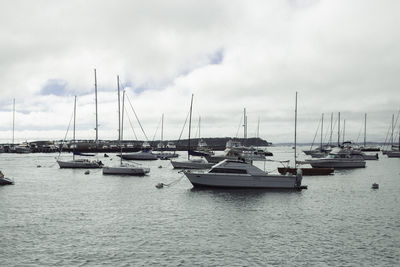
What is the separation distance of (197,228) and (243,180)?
19242mm

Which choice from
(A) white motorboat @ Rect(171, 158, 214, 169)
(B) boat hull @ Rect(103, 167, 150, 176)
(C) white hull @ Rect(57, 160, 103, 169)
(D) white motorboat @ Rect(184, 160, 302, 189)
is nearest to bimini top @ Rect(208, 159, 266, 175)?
(D) white motorboat @ Rect(184, 160, 302, 189)

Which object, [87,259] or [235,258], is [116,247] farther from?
[235,258]

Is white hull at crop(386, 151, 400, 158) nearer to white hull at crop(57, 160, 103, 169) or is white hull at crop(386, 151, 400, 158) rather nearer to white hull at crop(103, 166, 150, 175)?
white hull at crop(103, 166, 150, 175)

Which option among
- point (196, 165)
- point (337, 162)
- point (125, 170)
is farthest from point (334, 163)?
point (125, 170)

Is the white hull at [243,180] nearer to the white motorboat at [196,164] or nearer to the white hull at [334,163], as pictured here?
the white motorboat at [196,164]

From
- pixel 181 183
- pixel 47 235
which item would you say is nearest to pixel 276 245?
pixel 47 235

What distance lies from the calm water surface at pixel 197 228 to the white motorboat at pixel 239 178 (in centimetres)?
131

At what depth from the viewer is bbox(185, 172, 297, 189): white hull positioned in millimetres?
45594

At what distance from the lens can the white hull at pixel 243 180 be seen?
1795 inches

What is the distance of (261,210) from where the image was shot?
34344mm

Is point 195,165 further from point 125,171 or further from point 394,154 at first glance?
point 394,154

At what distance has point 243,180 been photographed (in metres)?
45.6

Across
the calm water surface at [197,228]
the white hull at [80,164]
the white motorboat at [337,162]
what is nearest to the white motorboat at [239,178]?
the calm water surface at [197,228]

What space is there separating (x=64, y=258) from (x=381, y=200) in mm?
33085
